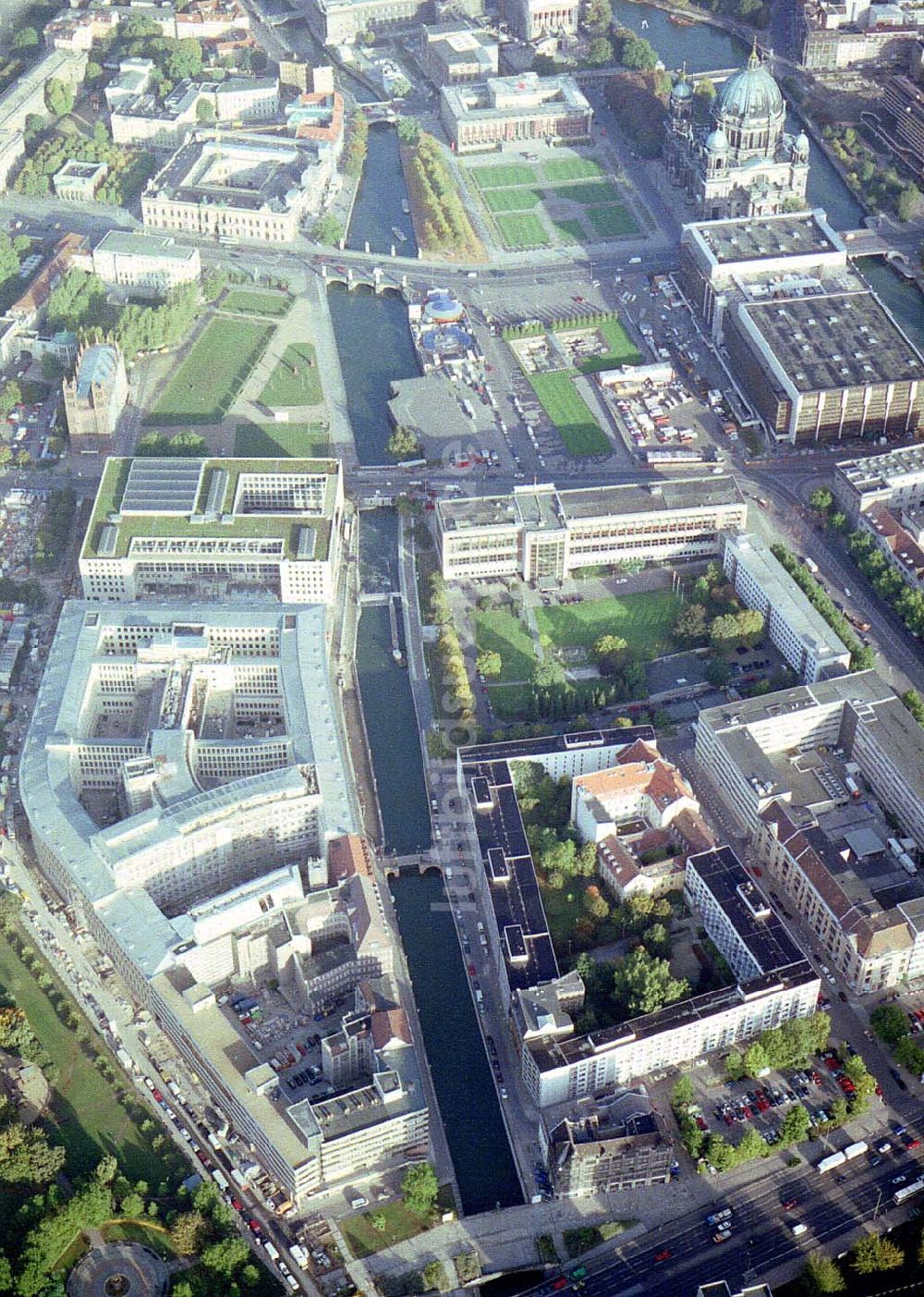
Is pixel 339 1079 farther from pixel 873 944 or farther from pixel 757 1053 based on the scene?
pixel 873 944

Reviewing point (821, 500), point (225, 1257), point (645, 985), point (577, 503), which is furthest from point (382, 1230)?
point (821, 500)

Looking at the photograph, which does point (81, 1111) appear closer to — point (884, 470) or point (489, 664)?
point (489, 664)

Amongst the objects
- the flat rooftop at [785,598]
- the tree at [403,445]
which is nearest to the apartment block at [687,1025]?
Answer: the flat rooftop at [785,598]

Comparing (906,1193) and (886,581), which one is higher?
(886,581)

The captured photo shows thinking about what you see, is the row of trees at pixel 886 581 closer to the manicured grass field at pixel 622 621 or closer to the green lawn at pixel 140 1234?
the manicured grass field at pixel 622 621

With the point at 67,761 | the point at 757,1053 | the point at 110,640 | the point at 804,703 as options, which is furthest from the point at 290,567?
the point at 757,1053

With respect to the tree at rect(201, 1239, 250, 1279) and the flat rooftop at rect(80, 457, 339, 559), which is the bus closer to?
the tree at rect(201, 1239, 250, 1279)
